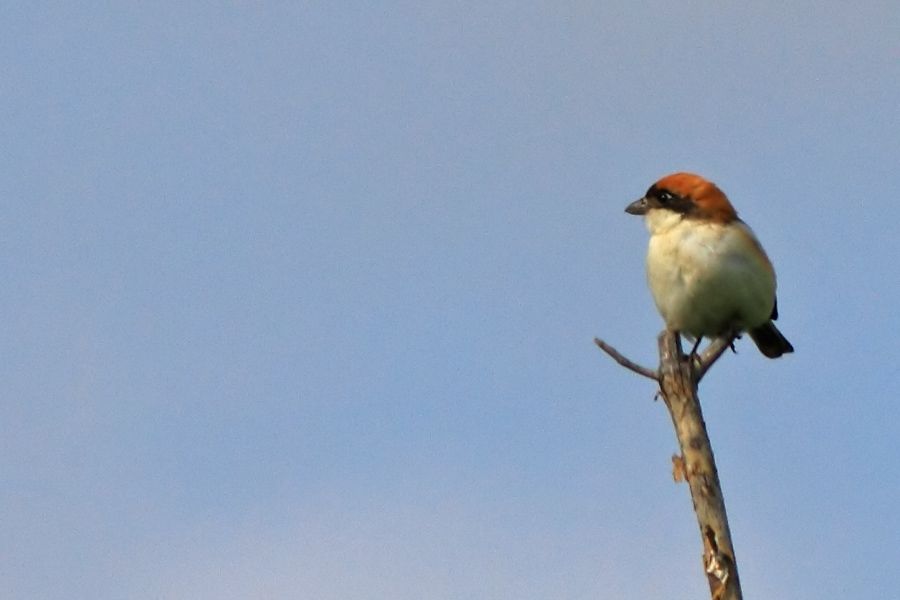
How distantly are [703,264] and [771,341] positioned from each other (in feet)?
6.54

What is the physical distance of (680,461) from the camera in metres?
10.6

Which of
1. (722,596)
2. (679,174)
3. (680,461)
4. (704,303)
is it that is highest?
(679,174)

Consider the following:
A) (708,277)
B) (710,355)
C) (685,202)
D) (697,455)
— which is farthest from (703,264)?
(697,455)

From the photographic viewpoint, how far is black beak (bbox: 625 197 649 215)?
47.1ft

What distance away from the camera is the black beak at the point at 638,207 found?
47.1 ft

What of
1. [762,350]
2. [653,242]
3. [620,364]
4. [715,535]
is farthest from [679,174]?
[715,535]

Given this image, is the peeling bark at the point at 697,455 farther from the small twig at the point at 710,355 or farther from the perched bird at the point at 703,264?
the perched bird at the point at 703,264

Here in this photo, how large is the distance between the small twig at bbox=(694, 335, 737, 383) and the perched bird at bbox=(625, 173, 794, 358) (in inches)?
25.1

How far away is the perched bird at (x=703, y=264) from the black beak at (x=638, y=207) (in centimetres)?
6

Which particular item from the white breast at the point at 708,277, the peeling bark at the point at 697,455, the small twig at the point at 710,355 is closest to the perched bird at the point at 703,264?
the white breast at the point at 708,277

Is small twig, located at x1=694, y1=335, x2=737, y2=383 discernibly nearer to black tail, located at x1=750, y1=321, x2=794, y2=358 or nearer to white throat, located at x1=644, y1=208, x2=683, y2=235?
white throat, located at x1=644, y1=208, x2=683, y2=235

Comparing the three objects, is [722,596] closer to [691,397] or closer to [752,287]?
[691,397]

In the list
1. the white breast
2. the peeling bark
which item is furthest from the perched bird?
the peeling bark

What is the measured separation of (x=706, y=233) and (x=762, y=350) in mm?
2032
